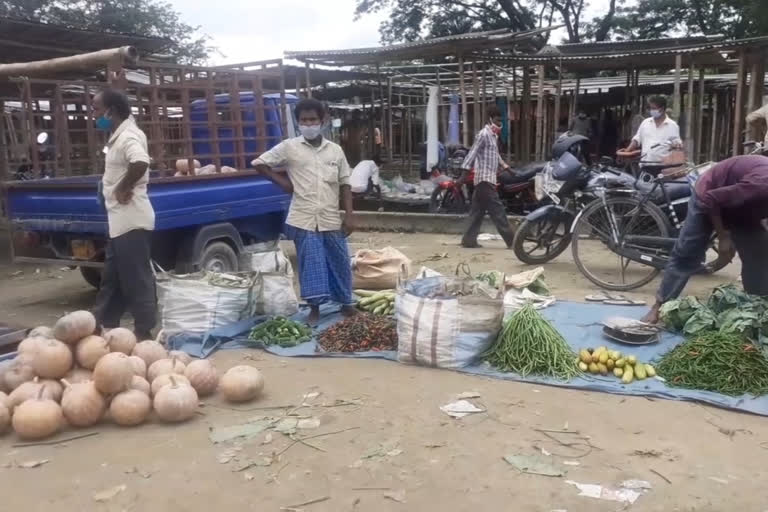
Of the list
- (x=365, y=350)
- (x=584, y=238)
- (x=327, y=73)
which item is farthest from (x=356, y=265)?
(x=327, y=73)

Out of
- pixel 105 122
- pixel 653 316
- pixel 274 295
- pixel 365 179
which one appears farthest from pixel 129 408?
pixel 365 179

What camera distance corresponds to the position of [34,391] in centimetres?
375

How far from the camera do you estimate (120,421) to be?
374 centimetres

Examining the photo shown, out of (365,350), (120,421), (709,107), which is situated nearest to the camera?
(120,421)

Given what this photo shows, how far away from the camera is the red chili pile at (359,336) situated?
5.05 metres

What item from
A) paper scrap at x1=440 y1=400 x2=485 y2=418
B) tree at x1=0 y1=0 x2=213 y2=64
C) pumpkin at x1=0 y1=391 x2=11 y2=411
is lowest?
paper scrap at x1=440 y1=400 x2=485 y2=418

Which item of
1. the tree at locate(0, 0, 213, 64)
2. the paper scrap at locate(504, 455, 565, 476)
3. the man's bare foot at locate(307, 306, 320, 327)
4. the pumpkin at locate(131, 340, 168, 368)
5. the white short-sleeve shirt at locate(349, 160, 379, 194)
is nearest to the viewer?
the paper scrap at locate(504, 455, 565, 476)

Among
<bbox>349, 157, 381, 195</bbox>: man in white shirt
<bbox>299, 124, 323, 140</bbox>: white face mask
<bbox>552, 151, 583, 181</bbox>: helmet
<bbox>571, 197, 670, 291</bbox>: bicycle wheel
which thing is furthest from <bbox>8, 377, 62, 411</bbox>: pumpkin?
<bbox>349, 157, 381, 195</bbox>: man in white shirt

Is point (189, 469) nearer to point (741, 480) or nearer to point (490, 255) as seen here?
point (741, 480)

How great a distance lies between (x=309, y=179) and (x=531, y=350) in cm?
221

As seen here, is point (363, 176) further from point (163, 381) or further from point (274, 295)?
point (163, 381)

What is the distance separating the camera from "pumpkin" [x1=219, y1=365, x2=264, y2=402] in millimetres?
4094

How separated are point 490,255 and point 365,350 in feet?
14.2

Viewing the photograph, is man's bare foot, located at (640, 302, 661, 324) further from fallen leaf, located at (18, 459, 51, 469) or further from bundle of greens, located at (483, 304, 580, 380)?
fallen leaf, located at (18, 459, 51, 469)
